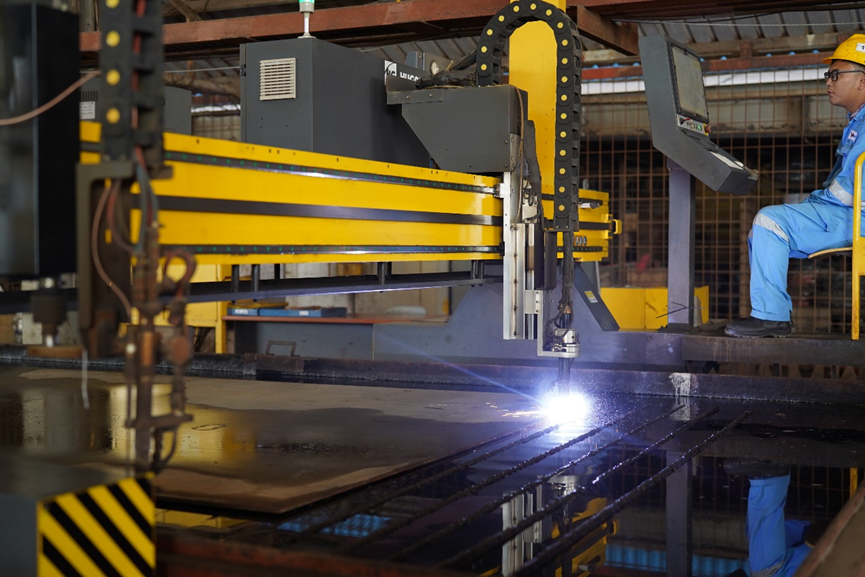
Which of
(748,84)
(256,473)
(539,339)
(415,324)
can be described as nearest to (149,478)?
(256,473)

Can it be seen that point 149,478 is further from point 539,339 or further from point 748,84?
point 748,84

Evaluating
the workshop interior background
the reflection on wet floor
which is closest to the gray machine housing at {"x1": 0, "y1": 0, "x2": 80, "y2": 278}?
the reflection on wet floor

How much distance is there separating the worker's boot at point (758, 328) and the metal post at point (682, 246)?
1.62ft

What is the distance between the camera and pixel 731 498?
3443mm

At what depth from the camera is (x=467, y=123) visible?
5.22 meters

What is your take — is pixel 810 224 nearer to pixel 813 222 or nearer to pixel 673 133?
pixel 813 222

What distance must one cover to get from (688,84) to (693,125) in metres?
0.29

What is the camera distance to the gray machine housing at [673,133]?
5.73 m

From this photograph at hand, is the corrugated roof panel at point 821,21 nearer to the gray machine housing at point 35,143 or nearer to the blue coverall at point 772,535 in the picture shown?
the blue coverall at point 772,535

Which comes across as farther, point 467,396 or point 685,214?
point 685,214

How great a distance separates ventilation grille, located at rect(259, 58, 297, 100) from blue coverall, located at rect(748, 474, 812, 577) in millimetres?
2974

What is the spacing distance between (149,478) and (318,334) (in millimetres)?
5348

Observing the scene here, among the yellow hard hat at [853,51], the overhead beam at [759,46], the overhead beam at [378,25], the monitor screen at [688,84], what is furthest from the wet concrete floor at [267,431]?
the overhead beam at [759,46]

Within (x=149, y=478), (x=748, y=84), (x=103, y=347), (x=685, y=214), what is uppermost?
(x=748, y=84)
